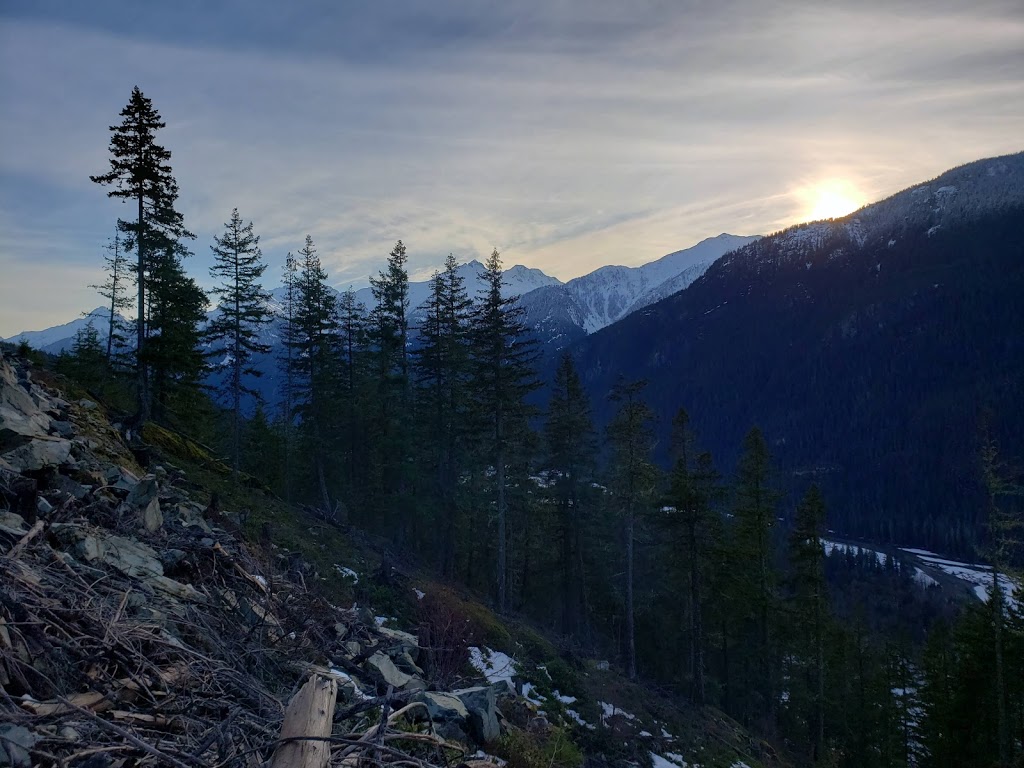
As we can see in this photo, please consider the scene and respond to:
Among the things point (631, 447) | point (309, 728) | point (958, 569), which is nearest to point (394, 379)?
point (631, 447)

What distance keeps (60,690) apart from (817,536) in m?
29.4

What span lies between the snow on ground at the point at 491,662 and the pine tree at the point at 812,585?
1846 cm

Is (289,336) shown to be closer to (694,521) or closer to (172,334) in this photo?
(172,334)

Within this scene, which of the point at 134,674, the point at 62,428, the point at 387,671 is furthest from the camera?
the point at 62,428

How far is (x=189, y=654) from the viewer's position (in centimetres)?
495

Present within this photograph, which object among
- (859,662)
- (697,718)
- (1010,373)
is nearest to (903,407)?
(1010,373)

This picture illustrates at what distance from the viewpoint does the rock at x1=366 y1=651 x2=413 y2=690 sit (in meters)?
7.13

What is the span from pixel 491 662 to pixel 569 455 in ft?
50.4

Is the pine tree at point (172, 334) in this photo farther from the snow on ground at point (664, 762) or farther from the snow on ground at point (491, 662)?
the snow on ground at point (664, 762)

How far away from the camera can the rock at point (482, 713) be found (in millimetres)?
6436

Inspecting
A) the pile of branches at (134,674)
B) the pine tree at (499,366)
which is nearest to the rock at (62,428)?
the pile of branches at (134,674)

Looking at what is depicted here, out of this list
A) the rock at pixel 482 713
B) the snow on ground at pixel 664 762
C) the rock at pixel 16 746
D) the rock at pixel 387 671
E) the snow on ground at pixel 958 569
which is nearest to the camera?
the rock at pixel 16 746

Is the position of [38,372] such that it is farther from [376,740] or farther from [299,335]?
[376,740]

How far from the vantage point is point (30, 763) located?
3.17 m
